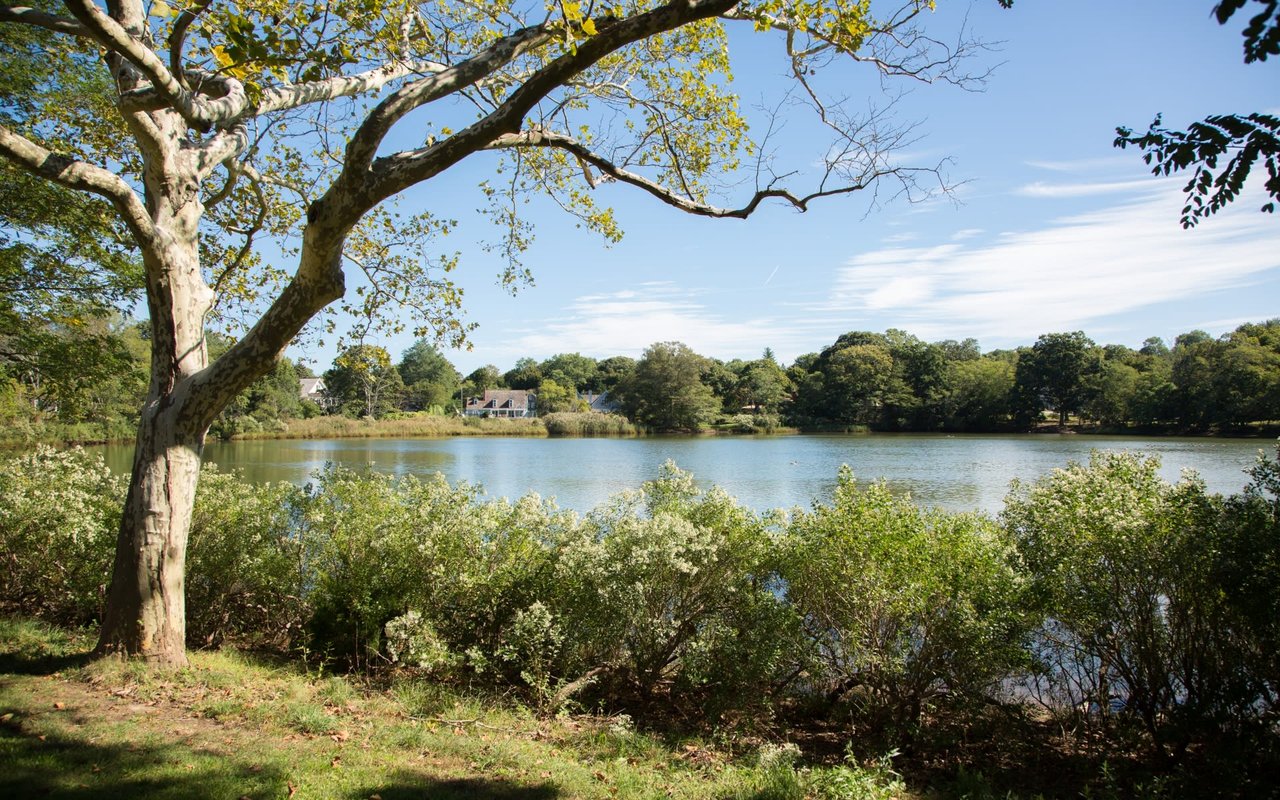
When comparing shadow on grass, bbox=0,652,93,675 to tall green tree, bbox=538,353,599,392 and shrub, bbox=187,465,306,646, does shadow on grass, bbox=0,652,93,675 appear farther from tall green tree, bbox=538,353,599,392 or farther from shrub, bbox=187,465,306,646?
tall green tree, bbox=538,353,599,392

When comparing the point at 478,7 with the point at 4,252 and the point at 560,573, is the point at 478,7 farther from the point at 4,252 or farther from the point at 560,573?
the point at 4,252

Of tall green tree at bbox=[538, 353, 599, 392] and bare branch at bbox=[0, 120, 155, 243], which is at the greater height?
tall green tree at bbox=[538, 353, 599, 392]

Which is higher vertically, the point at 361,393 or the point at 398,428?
the point at 361,393

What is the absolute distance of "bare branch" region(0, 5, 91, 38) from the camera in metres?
4.05

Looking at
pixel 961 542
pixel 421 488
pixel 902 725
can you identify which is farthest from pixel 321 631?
pixel 961 542

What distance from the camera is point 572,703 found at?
6148 mm

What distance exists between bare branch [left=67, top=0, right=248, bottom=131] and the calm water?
10937 millimetres

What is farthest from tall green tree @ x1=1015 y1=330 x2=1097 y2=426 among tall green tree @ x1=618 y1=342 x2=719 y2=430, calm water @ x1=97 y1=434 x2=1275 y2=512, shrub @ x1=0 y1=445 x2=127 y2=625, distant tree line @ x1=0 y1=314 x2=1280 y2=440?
shrub @ x1=0 y1=445 x2=127 y2=625

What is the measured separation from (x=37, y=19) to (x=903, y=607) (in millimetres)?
7217

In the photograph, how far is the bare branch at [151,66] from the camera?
3980 mm

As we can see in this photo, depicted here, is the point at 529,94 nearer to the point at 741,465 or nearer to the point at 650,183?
the point at 650,183

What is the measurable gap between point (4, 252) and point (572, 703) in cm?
948

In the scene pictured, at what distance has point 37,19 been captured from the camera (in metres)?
4.18

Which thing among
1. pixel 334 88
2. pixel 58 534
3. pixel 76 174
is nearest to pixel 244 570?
pixel 58 534
